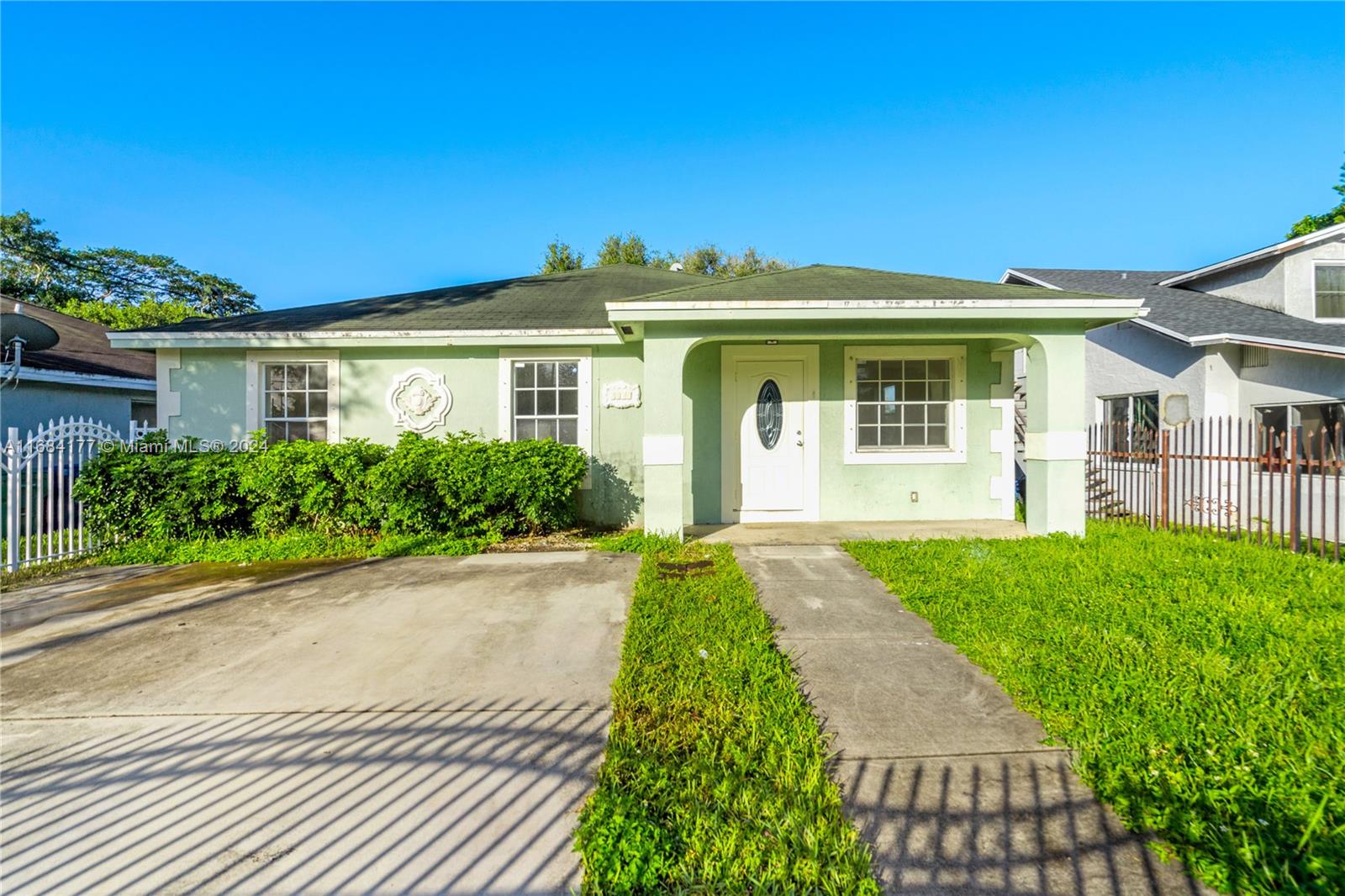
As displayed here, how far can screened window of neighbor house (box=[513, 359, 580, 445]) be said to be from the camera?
27.1ft

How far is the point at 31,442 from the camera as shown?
20.3 feet

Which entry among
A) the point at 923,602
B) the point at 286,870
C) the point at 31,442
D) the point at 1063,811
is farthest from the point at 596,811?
the point at 31,442

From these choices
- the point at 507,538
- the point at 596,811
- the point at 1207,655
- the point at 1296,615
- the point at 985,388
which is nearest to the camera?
the point at 596,811

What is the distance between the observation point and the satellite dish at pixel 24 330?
753 cm

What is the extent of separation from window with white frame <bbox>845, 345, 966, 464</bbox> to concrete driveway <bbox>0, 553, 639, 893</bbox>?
15.6 feet

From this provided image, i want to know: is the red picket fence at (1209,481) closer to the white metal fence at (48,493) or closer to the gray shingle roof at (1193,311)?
the gray shingle roof at (1193,311)

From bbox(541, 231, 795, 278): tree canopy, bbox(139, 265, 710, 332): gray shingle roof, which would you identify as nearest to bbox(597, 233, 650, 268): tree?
bbox(541, 231, 795, 278): tree canopy

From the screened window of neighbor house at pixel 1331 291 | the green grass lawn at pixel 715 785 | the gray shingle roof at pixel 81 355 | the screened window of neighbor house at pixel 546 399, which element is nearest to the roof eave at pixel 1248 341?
the screened window of neighbor house at pixel 1331 291

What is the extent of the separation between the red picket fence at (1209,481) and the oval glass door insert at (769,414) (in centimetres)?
506

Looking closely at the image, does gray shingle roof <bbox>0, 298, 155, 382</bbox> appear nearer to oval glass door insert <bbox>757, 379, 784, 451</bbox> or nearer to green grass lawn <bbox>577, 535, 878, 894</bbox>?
oval glass door insert <bbox>757, 379, 784, 451</bbox>

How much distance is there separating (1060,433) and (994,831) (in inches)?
238

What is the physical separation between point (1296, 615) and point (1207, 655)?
60.5 inches

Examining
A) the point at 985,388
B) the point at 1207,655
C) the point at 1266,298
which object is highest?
the point at 1266,298

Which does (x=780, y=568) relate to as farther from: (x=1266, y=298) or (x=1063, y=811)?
(x=1266, y=298)
